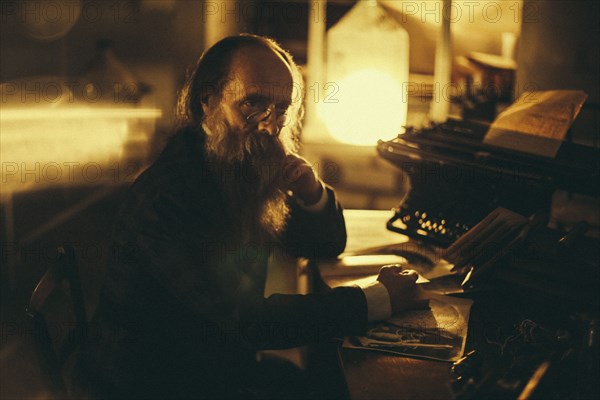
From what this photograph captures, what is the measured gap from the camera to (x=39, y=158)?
3221mm

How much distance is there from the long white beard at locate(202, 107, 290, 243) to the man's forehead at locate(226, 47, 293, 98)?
96 millimetres

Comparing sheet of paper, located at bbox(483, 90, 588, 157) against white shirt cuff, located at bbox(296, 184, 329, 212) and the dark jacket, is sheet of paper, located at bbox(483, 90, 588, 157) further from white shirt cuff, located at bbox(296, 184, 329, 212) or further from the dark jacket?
the dark jacket

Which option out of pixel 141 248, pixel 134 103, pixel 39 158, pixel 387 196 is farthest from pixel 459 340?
pixel 387 196

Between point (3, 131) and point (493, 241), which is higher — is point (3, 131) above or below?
above

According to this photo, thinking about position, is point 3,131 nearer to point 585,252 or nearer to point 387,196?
point 585,252

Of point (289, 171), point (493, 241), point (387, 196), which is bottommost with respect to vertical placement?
point (387, 196)

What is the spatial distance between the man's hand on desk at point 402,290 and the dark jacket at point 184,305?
10 centimetres

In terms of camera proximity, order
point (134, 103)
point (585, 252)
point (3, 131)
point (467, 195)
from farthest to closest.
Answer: point (134, 103) < point (3, 131) < point (467, 195) < point (585, 252)

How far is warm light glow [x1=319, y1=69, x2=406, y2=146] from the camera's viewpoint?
4.04 metres

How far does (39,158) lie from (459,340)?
103 inches

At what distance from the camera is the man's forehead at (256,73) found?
1.62m

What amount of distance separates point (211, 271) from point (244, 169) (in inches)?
13.7

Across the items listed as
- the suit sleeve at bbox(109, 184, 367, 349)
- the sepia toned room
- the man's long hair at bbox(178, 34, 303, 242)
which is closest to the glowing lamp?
the sepia toned room

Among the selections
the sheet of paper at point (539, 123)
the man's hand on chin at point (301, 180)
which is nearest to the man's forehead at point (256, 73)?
the man's hand on chin at point (301, 180)
